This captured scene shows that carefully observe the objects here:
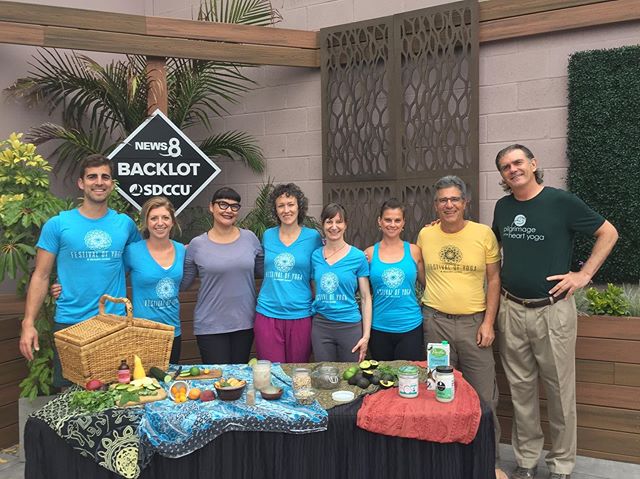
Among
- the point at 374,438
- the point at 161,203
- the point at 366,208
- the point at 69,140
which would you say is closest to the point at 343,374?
the point at 374,438

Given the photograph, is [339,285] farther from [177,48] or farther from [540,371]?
[177,48]

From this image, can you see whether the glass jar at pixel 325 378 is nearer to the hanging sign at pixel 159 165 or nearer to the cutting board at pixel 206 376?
the cutting board at pixel 206 376

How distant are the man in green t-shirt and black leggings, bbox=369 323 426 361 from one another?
1.48ft

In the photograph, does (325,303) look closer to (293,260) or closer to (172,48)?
(293,260)

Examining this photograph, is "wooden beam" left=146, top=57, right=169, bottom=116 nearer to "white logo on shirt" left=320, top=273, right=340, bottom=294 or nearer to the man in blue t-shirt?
the man in blue t-shirt

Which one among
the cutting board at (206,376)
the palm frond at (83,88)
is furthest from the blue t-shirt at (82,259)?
the palm frond at (83,88)

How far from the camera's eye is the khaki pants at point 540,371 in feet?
9.89

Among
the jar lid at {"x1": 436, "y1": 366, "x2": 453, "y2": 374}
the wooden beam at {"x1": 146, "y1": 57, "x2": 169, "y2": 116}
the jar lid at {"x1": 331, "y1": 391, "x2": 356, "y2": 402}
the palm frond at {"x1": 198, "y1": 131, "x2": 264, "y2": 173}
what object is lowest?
the jar lid at {"x1": 331, "y1": 391, "x2": 356, "y2": 402}

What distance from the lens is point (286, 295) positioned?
10.5 ft

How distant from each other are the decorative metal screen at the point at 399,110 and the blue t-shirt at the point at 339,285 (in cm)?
181

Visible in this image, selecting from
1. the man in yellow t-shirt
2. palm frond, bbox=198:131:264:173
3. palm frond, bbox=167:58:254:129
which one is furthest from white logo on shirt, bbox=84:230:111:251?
palm frond, bbox=198:131:264:173

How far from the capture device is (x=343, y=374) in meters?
2.71

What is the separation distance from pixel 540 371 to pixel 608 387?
668 millimetres

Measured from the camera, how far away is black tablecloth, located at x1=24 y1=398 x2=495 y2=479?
2357mm
